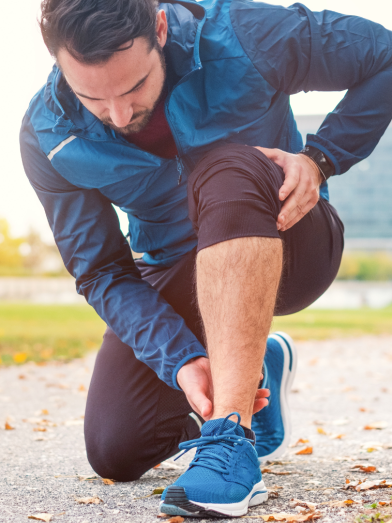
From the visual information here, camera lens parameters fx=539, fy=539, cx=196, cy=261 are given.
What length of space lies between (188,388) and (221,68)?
102 centimetres

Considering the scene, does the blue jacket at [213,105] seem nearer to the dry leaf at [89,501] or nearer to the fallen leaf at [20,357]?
the dry leaf at [89,501]

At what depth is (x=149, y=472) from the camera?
2.04 m

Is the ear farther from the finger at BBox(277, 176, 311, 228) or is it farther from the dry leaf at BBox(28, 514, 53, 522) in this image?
the dry leaf at BBox(28, 514, 53, 522)

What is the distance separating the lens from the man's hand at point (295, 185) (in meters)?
1.47

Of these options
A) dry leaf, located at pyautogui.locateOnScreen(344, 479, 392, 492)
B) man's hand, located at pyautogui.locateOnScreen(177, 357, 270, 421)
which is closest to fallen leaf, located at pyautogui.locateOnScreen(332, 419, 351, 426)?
dry leaf, located at pyautogui.locateOnScreen(344, 479, 392, 492)

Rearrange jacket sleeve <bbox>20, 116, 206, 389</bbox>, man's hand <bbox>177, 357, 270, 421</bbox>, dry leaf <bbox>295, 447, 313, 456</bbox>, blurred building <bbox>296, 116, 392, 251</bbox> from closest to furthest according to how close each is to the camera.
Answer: man's hand <bbox>177, 357, 270, 421</bbox> < jacket sleeve <bbox>20, 116, 206, 389</bbox> < dry leaf <bbox>295, 447, 313, 456</bbox> < blurred building <bbox>296, 116, 392, 251</bbox>

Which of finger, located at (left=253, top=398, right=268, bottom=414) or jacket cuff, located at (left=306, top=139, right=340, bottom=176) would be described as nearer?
finger, located at (left=253, top=398, right=268, bottom=414)

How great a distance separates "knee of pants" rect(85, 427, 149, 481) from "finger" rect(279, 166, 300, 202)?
1.00 metres

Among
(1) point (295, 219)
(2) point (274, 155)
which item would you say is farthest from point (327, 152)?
(1) point (295, 219)

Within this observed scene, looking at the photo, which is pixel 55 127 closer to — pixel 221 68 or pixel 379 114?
pixel 221 68

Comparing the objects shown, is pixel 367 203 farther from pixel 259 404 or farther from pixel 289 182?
pixel 259 404

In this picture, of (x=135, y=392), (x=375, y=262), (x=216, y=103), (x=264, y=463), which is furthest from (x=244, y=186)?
(x=375, y=262)

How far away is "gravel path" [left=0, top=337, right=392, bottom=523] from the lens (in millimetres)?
1446

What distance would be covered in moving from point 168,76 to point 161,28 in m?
0.15
